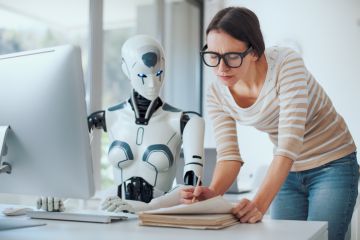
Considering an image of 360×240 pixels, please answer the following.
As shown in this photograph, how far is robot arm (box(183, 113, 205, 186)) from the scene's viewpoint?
1743mm

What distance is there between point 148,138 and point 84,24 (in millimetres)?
2105

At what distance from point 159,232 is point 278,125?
0.55 m

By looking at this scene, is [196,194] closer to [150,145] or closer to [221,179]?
[221,179]

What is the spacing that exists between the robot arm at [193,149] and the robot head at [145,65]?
0.18 m

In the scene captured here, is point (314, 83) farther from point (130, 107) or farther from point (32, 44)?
point (32, 44)

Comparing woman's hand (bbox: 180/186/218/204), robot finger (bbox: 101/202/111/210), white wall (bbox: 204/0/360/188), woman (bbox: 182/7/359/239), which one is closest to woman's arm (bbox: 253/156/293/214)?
woman (bbox: 182/7/359/239)

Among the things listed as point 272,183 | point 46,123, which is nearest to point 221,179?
point 272,183

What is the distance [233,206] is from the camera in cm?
127

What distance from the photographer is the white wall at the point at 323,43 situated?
3.99 metres

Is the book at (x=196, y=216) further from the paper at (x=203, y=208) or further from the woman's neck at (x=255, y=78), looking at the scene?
the woman's neck at (x=255, y=78)

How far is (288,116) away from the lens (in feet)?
4.49

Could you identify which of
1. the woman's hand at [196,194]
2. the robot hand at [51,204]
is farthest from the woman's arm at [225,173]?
the robot hand at [51,204]

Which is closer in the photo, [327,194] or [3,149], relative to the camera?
[3,149]

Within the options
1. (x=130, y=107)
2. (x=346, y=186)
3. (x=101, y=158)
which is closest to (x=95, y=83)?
(x=101, y=158)
